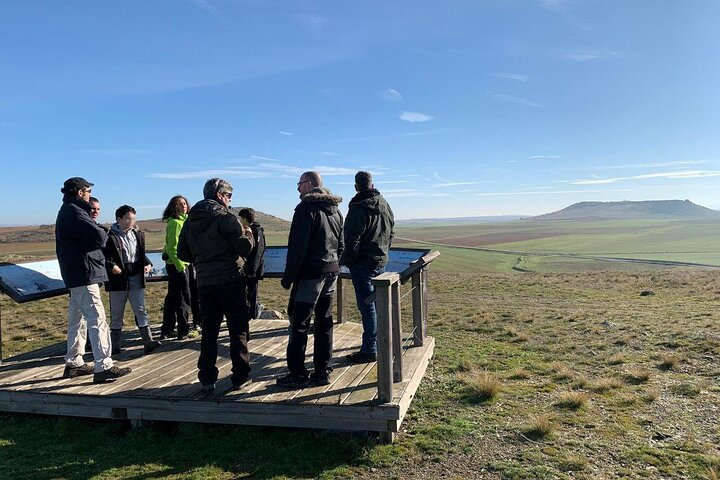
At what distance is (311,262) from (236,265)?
75 cm

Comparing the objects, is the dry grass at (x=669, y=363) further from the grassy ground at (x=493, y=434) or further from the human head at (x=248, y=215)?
the human head at (x=248, y=215)

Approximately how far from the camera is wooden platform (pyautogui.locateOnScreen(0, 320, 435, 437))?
4668 millimetres

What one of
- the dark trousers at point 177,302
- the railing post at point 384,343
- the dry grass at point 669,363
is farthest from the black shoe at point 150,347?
the dry grass at point 669,363

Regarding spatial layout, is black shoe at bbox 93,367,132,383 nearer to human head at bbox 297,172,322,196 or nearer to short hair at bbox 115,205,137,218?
short hair at bbox 115,205,137,218

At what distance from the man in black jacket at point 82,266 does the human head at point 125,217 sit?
106 centimetres

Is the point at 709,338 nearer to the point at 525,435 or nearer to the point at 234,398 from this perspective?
the point at 525,435

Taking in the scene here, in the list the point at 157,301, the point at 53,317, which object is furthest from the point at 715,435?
the point at 157,301

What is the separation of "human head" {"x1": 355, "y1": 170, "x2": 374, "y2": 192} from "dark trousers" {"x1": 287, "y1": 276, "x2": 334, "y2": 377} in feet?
4.37

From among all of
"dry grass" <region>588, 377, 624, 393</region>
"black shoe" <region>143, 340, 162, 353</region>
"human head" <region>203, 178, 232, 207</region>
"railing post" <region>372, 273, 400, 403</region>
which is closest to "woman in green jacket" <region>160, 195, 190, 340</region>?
"black shoe" <region>143, 340, 162, 353</region>

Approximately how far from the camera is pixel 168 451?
15.5 feet

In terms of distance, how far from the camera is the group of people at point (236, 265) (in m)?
4.61

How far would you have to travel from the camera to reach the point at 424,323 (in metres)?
7.20

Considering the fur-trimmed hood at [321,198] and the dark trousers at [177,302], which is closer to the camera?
the fur-trimmed hood at [321,198]

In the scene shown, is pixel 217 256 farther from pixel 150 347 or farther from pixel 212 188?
pixel 150 347
